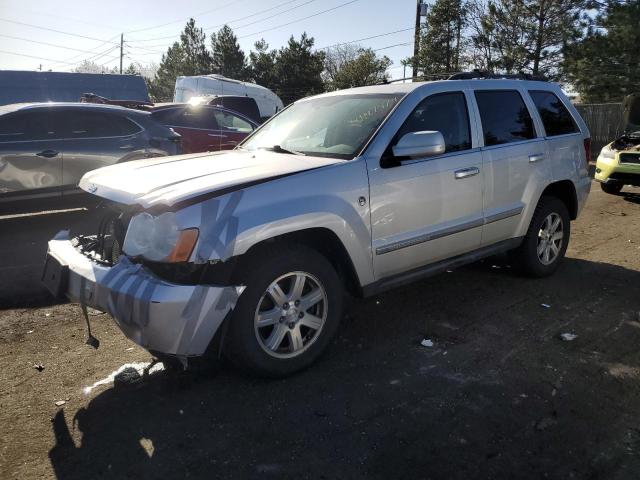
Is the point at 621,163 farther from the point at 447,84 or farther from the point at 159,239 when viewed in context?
the point at 159,239

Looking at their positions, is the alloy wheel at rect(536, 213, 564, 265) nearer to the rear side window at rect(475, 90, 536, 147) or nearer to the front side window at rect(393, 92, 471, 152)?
the rear side window at rect(475, 90, 536, 147)

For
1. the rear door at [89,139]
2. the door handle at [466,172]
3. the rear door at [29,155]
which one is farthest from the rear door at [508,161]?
the rear door at [29,155]

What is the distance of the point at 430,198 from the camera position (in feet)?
12.8

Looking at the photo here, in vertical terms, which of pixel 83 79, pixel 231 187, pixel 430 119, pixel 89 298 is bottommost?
pixel 89 298

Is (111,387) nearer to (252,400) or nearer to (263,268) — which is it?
(252,400)

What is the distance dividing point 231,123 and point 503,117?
7230 mm

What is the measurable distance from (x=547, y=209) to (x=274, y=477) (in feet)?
12.5

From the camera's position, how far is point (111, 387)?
3.32 meters

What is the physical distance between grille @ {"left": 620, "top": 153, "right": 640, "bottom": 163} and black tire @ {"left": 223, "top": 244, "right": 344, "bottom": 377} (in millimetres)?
8680

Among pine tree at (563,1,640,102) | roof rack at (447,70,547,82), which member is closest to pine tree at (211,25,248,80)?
pine tree at (563,1,640,102)

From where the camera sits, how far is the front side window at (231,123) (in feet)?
35.0

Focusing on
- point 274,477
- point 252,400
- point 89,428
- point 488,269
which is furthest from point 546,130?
point 89,428

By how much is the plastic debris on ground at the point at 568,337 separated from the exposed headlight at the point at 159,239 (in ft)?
9.08

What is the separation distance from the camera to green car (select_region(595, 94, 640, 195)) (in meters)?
9.85
